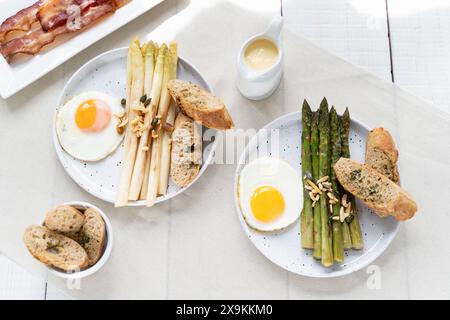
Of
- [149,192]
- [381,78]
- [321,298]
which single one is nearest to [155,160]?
[149,192]

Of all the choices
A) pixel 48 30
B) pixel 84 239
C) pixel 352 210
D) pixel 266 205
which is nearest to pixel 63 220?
pixel 84 239

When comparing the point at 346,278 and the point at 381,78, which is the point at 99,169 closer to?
the point at 346,278

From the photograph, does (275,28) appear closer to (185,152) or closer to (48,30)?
(185,152)

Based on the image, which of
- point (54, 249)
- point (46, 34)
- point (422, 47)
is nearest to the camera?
point (54, 249)

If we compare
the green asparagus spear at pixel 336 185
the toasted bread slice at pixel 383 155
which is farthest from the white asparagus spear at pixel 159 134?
the toasted bread slice at pixel 383 155

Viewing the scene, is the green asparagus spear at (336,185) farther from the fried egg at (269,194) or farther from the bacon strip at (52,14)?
the bacon strip at (52,14)

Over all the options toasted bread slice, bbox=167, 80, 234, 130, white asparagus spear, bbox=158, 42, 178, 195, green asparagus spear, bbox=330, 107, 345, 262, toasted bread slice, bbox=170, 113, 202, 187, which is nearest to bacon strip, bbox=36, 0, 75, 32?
white asparagus spear, bbox=158, 42, 178, 195
